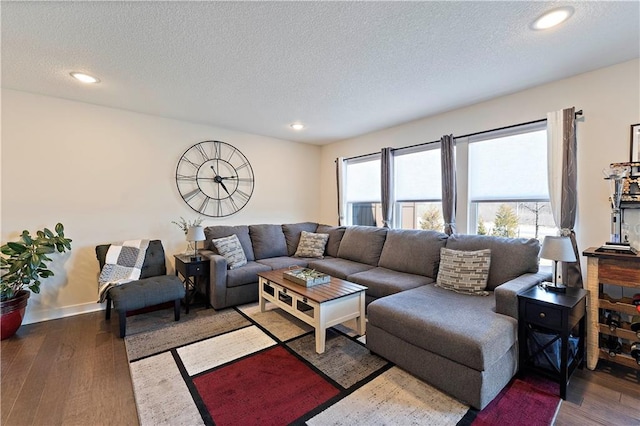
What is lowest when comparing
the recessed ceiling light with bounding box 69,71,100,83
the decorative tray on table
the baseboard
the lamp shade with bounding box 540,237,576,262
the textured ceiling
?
the baseboard

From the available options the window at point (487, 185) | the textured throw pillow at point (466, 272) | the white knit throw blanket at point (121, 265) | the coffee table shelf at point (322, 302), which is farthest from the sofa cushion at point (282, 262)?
the textured throw pillow at point (466, 272)

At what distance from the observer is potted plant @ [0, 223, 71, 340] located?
2514 mm

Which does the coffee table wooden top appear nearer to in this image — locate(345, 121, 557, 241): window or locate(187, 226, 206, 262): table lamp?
locate(187, 226, 206, 262): table lamp

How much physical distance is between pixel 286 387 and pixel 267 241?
252cm

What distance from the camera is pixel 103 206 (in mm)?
3303

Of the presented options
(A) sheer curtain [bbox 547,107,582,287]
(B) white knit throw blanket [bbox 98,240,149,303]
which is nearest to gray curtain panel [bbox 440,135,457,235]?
(A) sheer curtain [bbox 547,107,582,287]

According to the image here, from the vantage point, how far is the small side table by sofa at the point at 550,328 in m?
1.77

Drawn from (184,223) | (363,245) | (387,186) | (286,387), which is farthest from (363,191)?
(286,387)

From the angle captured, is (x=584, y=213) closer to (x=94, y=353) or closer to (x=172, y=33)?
(x=172, y=33)

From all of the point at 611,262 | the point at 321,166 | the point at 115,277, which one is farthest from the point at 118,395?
the point at 321,166

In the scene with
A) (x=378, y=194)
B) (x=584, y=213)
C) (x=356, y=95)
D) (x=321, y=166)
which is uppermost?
(x=356, y=95)

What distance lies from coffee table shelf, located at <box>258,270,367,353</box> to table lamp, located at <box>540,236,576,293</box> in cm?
147

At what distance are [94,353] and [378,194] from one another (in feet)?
12.9

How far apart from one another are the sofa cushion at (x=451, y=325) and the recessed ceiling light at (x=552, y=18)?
1987 mm
